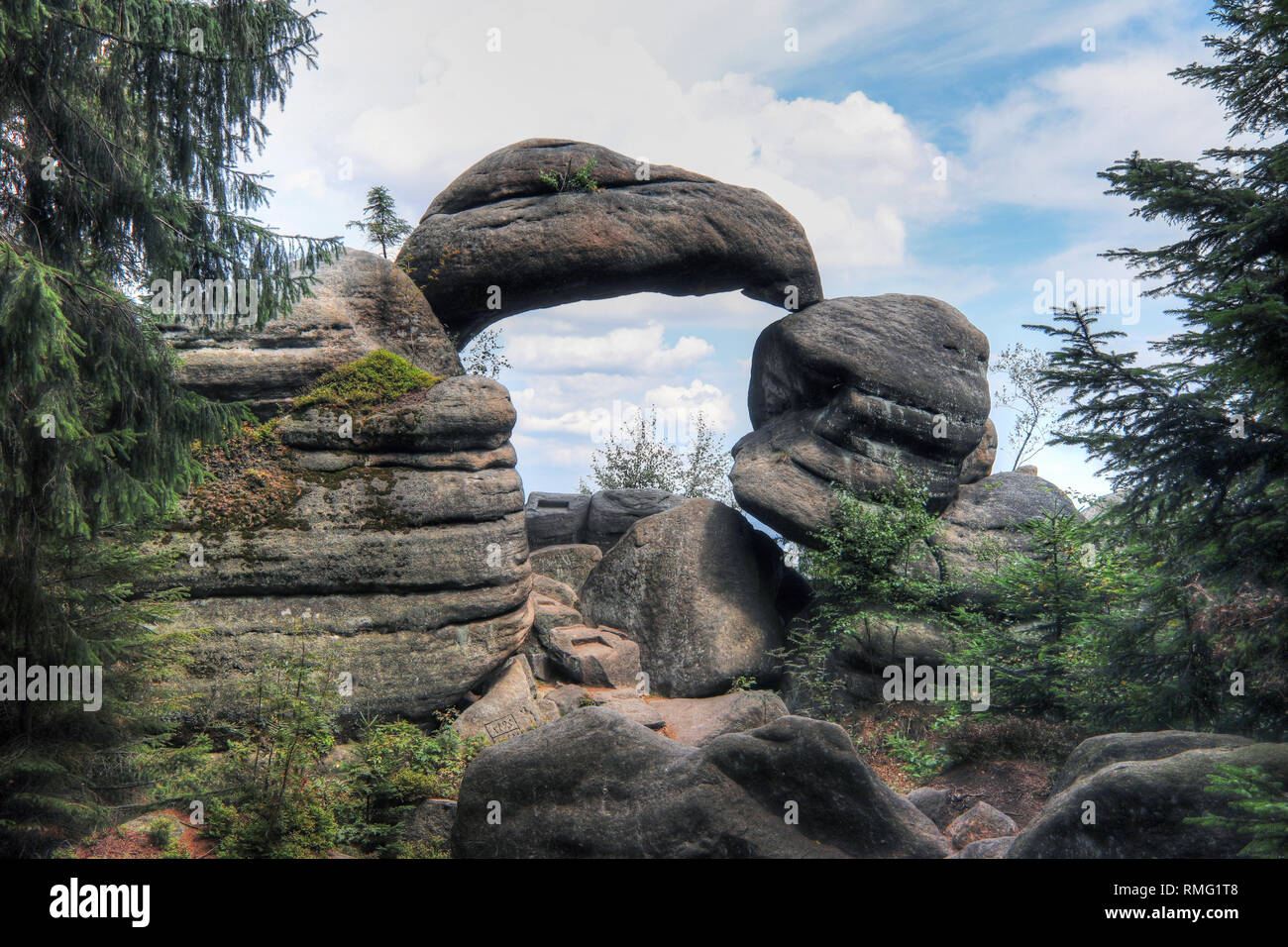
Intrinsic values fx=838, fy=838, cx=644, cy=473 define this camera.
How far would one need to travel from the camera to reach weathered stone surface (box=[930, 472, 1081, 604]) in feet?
56.6

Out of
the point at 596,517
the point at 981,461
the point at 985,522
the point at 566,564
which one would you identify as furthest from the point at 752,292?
the point at 596,517

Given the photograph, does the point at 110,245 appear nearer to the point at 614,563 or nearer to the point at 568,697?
the point at 568,697

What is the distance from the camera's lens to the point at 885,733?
15406 millimetres

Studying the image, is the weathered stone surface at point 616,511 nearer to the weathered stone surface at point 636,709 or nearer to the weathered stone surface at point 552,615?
the weathered stone surface at point 552,615

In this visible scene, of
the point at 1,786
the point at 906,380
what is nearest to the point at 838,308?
the point at 906,380

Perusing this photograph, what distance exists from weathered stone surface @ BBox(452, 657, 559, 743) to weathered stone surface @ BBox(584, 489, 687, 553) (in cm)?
1090

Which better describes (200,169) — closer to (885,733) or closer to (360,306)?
(360,306)

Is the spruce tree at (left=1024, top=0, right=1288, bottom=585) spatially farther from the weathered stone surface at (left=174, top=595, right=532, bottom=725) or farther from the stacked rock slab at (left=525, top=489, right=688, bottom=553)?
the stacked rock slab at (left=525, top=489, right=688, bottom=553)

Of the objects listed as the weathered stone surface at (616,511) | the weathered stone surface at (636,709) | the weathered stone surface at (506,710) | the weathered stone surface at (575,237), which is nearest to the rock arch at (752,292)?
the weathered stone surface at (575,237)

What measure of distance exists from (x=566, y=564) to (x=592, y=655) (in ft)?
14.6

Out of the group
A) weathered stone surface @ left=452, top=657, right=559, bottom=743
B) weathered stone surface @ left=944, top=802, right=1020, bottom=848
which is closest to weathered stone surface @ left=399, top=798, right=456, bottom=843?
weathered stone surface @ left=452, top=657, right=559, bottom=743

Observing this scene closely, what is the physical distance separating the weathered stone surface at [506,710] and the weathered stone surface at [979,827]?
5.61m
